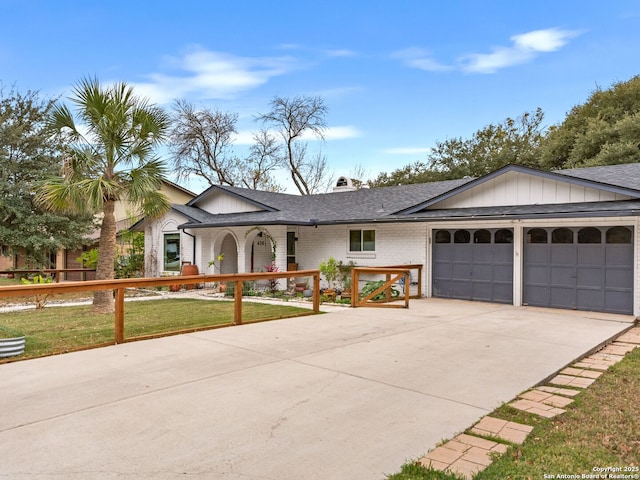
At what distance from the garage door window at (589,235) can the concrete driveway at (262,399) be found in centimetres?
312

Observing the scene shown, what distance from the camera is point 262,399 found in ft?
14.3

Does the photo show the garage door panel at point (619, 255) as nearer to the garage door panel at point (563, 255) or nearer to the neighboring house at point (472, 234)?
the neighboring house at point (472, 234)

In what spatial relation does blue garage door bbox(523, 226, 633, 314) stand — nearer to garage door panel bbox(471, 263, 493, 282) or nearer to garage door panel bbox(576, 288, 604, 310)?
garage door panel bbox(576, 288, 604, 310)

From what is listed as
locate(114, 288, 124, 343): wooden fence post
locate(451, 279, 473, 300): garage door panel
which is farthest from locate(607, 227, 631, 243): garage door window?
locate(114, 288, 124, 343): wooden fence post

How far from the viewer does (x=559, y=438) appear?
3.59 m

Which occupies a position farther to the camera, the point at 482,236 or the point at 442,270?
the point at 442,270

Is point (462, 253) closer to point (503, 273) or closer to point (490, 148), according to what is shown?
point (503, 273)

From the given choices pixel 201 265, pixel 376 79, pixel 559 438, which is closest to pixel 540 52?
pixel 376 79

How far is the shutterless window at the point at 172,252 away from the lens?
18391mm

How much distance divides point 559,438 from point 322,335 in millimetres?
4379

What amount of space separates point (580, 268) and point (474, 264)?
2611 millimetres

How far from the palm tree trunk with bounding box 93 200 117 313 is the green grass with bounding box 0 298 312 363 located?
1.20ft

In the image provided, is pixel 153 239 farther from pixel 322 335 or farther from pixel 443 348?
pixel 443 348

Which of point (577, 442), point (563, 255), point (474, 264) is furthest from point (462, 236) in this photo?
point (577, 442)
